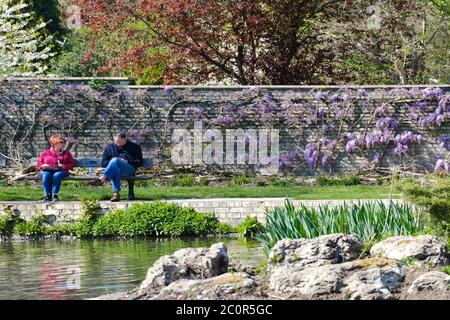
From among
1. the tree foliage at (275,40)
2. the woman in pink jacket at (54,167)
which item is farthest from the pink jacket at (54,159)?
the tree foliage at (275,40)

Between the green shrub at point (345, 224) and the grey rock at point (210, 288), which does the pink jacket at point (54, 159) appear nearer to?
the green shrub at point (345, 224)

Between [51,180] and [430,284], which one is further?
[51,180]

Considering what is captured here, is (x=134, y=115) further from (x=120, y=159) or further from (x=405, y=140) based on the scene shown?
(x=405, y=140)

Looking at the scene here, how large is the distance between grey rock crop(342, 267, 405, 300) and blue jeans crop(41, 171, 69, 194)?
9.87 meters

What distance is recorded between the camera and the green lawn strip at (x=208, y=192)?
21.2 m

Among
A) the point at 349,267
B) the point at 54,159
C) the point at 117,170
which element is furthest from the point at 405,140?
the point at 349,267

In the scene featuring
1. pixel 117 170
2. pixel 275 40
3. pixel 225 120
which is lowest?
pixel 117 170

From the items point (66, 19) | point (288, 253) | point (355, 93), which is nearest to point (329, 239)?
point (288, 253)

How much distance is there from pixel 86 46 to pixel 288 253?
21986mm

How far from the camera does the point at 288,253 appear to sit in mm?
12773

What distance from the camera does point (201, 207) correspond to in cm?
1941

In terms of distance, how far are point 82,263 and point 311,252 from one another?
4.27m

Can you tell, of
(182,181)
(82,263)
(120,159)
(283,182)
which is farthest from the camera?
(182,181)
